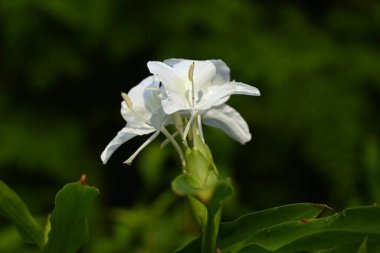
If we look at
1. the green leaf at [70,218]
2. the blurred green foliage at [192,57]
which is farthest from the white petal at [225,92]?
the blurred green foliage at [192,57]

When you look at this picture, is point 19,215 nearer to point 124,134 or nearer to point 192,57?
point 124,134

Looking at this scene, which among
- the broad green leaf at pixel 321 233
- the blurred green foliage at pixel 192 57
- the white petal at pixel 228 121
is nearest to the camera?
the broad green leaf at pixel 321 233

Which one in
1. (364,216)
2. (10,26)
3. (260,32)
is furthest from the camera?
(260,32)

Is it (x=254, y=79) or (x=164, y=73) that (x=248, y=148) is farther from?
(x=164, y=73)

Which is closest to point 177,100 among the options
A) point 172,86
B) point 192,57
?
point 172,86

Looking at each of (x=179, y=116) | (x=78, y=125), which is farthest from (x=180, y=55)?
(x=179, y=116)

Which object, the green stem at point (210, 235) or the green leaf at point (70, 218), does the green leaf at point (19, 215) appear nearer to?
the green leaf at point (70, 218)

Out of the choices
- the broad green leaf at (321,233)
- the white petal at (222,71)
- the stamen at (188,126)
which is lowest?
the broad green leaf at (321,233)
